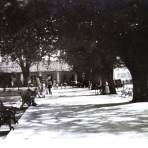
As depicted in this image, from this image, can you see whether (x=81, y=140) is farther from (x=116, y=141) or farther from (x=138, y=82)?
(x=138, y=82)

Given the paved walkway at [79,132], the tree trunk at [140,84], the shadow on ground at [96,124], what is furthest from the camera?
the tree trunk at [140,84]

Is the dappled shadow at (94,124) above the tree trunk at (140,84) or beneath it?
beneath

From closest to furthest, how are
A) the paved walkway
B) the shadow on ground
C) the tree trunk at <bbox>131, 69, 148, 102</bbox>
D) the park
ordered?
1. the paved walkway
2. the park
3. the shadow on ground
4. the tree trunk at <bbox>131, 69, 148, 102</bbox>

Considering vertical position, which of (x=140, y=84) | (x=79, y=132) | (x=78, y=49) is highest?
(x=78, y=49)

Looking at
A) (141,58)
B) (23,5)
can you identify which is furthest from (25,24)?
(141,58)

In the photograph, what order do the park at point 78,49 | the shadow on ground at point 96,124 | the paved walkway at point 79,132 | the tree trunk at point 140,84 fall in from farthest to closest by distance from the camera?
the tree trunk at point 140,84 → the shadow on ground at point 96,124 → the park at point 78,49 → the paved walkway at point 79,132

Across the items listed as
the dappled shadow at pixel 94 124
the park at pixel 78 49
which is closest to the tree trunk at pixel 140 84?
the park at pixel 78 49

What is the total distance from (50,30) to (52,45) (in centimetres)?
307

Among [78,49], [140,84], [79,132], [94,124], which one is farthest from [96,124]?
[78,49]

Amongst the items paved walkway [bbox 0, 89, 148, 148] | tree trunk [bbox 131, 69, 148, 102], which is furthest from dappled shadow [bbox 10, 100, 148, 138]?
tree trunk [bbox 131, 69, 148, 102]

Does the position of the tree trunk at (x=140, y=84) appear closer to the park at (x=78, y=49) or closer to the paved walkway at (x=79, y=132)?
the park at (x=78, y=49)

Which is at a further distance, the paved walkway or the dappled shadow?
the dappled shadow

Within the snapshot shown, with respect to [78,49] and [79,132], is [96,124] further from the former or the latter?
[78,49]

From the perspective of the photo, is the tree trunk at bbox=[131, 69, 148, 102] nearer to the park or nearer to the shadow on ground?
the park
